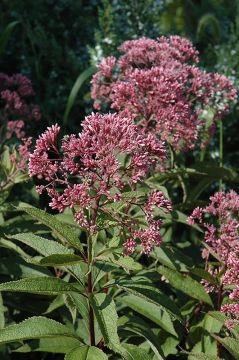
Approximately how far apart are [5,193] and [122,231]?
133 centimetres

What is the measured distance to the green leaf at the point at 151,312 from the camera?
3350mm

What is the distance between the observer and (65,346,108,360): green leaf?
2760 millimetres

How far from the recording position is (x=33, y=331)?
112 inches

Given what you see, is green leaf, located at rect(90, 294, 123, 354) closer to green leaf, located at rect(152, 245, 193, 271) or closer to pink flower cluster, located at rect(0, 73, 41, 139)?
green leaf, located at rect(152, 245, 193, 271)

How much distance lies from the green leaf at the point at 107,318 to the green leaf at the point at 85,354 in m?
0.13

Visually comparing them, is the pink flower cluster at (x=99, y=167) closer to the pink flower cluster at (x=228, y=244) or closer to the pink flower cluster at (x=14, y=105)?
the pink flower cluster at (x=228, y=244)

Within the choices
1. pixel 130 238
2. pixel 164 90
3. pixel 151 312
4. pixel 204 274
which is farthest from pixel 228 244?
pixel 164 90

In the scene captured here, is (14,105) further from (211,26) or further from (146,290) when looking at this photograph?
(211,26)

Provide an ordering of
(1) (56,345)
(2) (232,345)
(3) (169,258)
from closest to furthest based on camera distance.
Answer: (2) (232,345) < (1) (56,345) < (3) (169,258)

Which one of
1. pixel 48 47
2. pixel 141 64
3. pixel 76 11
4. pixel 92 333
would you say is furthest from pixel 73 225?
pixel 76 11

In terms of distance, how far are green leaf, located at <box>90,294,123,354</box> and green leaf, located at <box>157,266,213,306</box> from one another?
53 cm

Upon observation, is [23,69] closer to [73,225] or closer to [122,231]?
[73,225]

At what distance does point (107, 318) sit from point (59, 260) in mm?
355

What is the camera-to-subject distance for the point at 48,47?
6.34 metres
